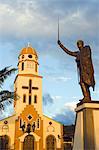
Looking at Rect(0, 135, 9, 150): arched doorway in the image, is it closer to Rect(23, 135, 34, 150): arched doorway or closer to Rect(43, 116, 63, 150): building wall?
Rect(23, 135, 34, 150): arched doorway

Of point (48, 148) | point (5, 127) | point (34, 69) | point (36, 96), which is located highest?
point (34, 69)

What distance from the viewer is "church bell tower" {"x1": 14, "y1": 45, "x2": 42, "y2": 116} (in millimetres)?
49159

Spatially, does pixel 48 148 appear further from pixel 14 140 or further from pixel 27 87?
pixel 27 87

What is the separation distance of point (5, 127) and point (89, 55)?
36.8m

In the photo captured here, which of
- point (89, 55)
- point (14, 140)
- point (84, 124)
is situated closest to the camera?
point (84, 124)

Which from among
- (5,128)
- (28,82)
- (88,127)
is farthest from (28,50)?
(88,127)

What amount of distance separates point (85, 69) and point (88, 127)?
2.12m

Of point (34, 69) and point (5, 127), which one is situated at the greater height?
point (34, 69)

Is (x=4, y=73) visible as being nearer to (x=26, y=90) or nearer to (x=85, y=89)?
(x=85, y=89)

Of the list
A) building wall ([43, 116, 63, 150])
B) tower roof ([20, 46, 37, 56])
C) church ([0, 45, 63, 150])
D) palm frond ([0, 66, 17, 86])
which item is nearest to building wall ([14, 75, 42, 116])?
church ([0, 45, 63, 150])

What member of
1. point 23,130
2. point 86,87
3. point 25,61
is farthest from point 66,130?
point 86,87

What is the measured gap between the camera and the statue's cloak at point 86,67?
11.9 metres

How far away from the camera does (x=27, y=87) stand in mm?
50344

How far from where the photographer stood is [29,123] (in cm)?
4716
